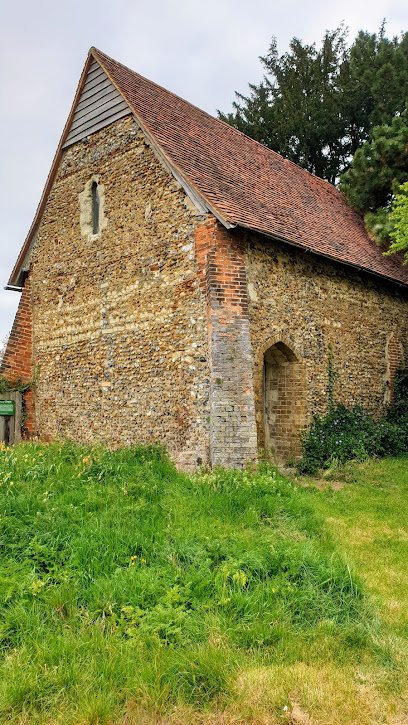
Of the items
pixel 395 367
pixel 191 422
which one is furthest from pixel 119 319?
pixel 395 367

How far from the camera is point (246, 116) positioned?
72.7ft

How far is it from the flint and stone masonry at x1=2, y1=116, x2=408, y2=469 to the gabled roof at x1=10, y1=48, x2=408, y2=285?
0.32 meters

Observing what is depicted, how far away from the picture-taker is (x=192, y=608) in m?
3.82

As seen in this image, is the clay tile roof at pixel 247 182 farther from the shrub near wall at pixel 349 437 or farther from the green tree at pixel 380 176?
the shrub near wall at pixel 349 437

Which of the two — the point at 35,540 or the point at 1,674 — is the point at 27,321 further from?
the point at 1,674

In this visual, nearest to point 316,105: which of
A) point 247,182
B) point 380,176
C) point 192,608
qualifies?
point 380,176

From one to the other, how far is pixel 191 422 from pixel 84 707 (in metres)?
5.57

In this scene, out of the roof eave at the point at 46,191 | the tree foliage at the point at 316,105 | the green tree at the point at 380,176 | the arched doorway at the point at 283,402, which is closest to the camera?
the arched doorway at the point at 283,402

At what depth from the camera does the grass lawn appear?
2.96 meters

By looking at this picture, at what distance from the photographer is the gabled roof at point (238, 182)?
8992mm

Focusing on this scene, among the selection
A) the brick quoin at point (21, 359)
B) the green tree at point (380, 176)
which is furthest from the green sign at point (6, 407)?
the green tree at point (380, 176)

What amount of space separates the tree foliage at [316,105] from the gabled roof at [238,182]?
22.6 feet

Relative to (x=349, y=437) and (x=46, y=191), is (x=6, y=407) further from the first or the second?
(x=349, y=437)

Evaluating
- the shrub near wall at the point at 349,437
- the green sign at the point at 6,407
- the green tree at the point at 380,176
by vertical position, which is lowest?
the shrub near wall at the point at 349,437
